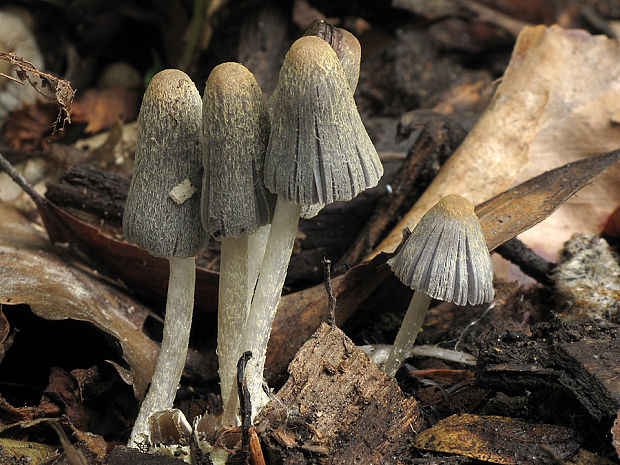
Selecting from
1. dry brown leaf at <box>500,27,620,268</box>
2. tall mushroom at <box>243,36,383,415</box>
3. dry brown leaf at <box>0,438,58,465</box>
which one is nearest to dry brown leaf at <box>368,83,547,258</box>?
dry brown leaf at <box>500,27,620,268</box>

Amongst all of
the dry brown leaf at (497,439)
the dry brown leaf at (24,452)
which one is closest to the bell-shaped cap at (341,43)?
the dry brown leaf at (497,439)

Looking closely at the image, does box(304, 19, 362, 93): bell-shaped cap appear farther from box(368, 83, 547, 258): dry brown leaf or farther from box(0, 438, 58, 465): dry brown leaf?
box(0, 438, 58, 465): dry brown leaf

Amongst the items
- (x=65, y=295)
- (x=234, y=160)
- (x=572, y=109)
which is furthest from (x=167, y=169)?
(x=572, y=109)

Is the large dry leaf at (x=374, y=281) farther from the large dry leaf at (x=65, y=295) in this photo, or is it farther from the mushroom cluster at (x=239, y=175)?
the large dry leaf at (x=65, y=295)

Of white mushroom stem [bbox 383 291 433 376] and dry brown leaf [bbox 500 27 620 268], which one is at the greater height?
dry brown leaf [bbox 500 27 620 268]

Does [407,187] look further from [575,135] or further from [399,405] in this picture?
[399,405]

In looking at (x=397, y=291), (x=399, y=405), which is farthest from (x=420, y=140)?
(x=399, y=405)

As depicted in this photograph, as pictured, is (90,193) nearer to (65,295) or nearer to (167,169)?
(65,295)
